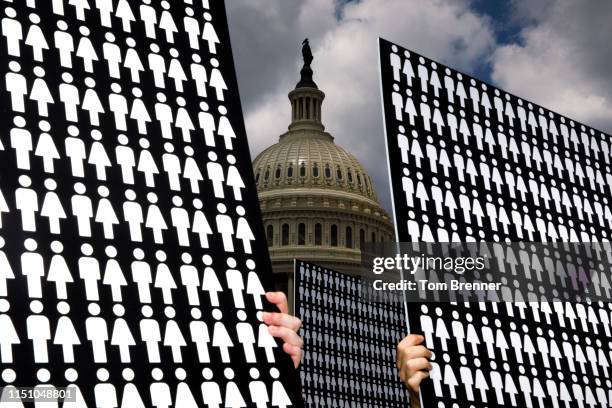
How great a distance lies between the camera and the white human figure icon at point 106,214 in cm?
891

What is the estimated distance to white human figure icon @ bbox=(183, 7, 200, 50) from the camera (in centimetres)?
1077

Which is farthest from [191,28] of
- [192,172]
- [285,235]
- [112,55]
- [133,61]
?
[285,235]

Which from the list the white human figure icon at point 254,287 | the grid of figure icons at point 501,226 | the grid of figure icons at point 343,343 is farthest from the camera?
the grid of figure icons at point 343,343

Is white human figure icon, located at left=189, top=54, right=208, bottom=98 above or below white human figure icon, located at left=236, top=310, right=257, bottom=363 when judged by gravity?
above

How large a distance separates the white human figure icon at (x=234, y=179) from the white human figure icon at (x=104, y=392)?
2.65m

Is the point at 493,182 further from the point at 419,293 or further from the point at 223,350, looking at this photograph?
the point at 223,350

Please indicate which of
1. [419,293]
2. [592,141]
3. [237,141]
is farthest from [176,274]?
[592,141]

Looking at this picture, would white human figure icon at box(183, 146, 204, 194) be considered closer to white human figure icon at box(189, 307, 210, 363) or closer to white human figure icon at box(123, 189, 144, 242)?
white human figure icon at box(123, 189, 144, 242)

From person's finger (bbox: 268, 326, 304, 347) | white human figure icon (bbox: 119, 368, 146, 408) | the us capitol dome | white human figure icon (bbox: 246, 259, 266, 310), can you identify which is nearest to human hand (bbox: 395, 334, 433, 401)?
person's finger (bbox: 268, 326, 304, 347)

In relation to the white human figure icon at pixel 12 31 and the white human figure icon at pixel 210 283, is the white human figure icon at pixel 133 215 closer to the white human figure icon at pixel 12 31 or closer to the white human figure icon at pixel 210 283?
the white human figure icon at pixel 210 283

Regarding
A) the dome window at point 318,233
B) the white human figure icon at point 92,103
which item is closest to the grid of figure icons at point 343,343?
the white human figure icon at point 92,103

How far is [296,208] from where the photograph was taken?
121125mm

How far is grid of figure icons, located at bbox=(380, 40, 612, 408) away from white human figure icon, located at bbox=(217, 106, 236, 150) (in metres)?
1.97

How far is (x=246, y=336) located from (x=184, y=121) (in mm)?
2581
